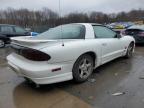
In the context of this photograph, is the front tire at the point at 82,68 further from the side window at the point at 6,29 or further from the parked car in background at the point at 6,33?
the side window at the point at 6,29

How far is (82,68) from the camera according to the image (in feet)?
13.0

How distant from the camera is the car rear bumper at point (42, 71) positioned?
127 inches

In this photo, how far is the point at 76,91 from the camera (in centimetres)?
360

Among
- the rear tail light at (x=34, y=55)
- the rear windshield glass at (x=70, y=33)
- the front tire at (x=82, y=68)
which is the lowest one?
the front tire at (x=82, y=68)

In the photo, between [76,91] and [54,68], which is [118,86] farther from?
[54,68]

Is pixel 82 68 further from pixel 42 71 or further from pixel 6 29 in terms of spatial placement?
pixel 6 29

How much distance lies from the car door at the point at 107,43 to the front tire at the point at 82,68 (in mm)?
535

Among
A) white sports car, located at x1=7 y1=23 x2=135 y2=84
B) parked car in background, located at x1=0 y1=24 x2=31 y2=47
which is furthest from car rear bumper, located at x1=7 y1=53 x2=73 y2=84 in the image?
parked car in background, located at x1=0 y1=24 x2=31 y2=47

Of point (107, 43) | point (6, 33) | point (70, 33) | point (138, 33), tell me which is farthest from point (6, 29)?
point (107, 43)

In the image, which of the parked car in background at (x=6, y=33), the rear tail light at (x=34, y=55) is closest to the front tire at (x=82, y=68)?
the rear tail light at (x=34, y=55)

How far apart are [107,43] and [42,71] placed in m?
2.16

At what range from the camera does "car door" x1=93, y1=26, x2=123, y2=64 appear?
4.50 m

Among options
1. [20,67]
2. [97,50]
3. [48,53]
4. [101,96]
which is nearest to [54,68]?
[48,53]

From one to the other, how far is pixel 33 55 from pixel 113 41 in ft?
8.43
